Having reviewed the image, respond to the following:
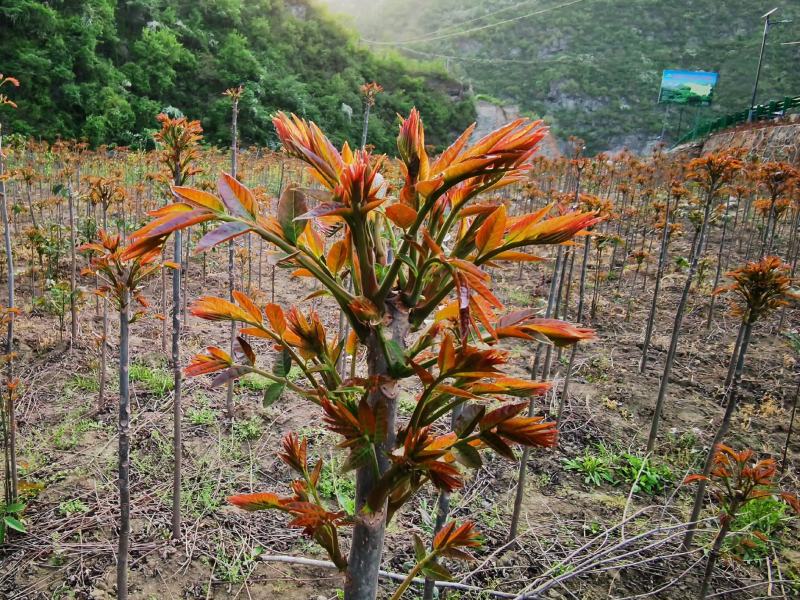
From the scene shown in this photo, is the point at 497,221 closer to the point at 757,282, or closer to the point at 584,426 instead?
the point at 757,282

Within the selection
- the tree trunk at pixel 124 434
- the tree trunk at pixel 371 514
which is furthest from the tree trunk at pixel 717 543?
the tree trunk at pixel 124 434

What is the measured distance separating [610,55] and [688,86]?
14.6 m

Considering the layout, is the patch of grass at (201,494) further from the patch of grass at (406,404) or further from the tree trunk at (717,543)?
the tree trunk at (717,543)

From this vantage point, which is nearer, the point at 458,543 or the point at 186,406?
the point at 458,543

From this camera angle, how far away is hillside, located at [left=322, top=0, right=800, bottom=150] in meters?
36.8

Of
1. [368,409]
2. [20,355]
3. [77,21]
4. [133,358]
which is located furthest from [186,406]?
[77,21]

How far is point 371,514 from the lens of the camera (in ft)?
2.52

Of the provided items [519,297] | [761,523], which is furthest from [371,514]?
[519,297]

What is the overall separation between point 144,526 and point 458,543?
252cm

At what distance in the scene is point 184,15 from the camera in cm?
2359

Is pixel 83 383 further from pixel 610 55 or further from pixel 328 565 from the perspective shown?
pixel 610 55

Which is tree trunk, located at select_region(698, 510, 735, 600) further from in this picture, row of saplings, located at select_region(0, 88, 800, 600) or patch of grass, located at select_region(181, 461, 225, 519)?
Answer: patch of grass, located at select_region(181, 461, 225, 519)

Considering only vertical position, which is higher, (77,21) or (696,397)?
(77,21)

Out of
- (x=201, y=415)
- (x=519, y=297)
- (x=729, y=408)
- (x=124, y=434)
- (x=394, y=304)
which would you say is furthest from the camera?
(x=519, y=297)
